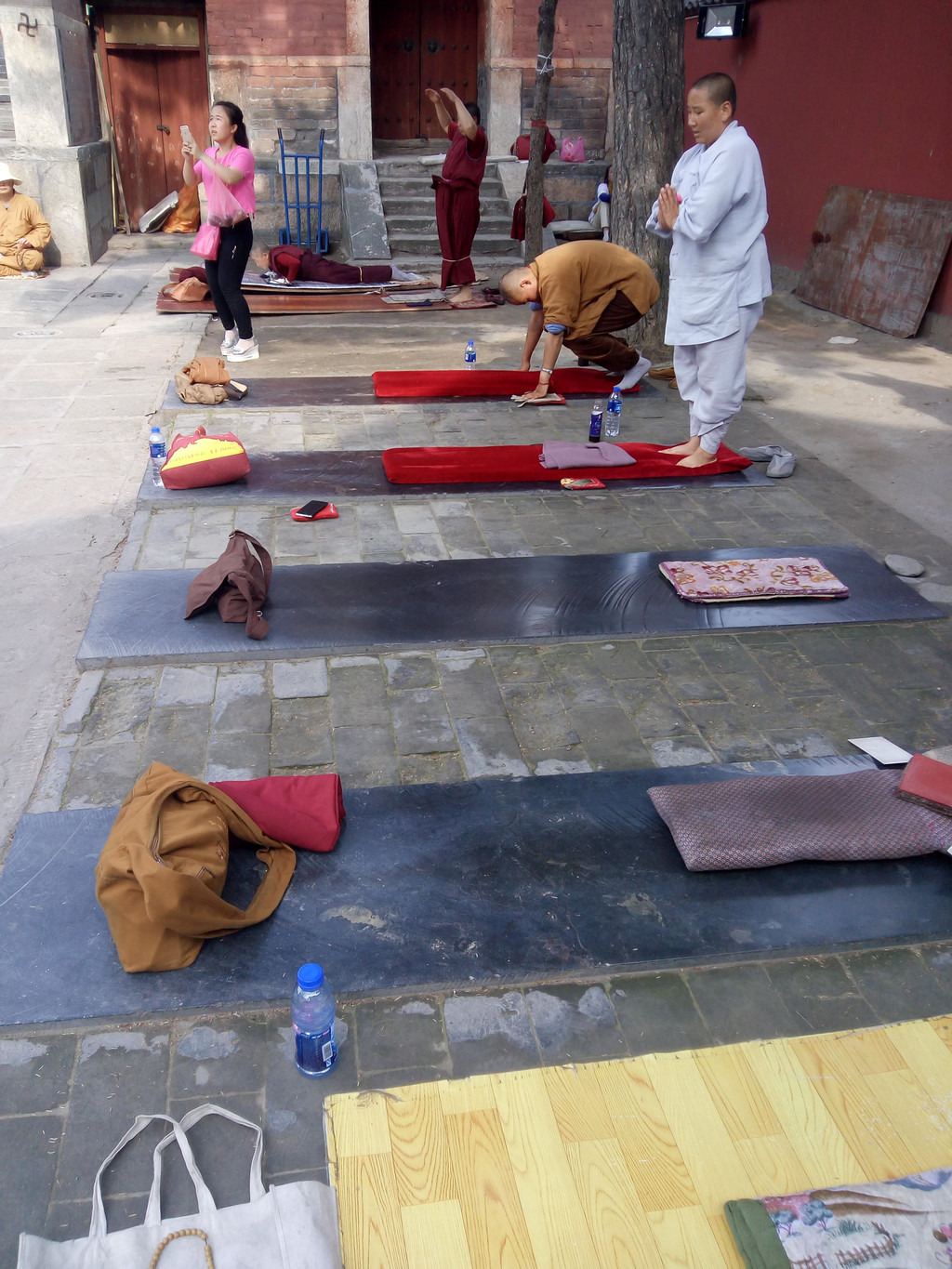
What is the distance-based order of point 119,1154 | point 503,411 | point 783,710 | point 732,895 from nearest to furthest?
point 119,1154, point 732,895, point 783,710, point 503,411

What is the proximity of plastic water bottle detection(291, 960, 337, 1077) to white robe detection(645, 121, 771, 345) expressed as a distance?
3.99 metres

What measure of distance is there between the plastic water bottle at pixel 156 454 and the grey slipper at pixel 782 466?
330cm

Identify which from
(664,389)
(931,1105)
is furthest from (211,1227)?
(664,389)

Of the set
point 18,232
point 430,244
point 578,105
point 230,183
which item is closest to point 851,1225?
point 230,183

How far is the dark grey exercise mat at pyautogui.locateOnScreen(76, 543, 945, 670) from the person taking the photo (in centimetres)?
372

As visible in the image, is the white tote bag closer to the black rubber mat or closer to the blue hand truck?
the black rubber mat

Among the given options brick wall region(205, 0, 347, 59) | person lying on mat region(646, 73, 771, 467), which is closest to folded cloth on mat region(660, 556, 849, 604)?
person lying on mat region(646, 73, 771, 467)

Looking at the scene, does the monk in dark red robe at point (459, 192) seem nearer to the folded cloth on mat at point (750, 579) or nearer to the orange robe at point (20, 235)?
the orange robe at point (20, 235)

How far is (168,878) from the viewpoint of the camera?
2.24 metres

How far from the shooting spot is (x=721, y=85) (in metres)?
4.54

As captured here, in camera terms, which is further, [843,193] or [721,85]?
[843,193]

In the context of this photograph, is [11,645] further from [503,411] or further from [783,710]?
[503,411]

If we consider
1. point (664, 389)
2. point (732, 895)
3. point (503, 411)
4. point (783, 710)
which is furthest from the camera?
point (664, 389)

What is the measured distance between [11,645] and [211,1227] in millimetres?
2530
